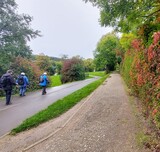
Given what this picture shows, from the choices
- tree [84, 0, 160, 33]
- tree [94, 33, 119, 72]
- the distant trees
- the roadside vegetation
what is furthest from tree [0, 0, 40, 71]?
tree [94, 33, 119, 72]

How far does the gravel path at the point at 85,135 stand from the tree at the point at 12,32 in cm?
1394

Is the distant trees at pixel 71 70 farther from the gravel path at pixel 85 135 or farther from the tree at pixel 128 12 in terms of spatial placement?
the gravel path at pixel 85 135

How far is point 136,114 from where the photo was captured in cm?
670

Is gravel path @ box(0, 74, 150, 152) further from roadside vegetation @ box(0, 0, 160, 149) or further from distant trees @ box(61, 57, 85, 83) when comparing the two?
distant trees @ box(61, 57, 85, 83)

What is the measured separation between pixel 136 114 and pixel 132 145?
232 cm

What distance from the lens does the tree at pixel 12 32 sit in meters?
19.7

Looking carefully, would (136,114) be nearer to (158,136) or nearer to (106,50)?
(158,136)

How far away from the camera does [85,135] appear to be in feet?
17.2

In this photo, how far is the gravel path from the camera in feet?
15.2

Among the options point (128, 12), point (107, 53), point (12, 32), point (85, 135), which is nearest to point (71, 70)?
point (12, 32)

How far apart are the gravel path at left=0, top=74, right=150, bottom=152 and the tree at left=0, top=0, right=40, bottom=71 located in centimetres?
1394

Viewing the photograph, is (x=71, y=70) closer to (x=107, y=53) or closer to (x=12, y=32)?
(x=12, y=32)

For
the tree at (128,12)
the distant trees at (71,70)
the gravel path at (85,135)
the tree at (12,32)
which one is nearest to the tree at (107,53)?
the distant trees at (71,70)

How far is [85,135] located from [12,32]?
18.3 meters
